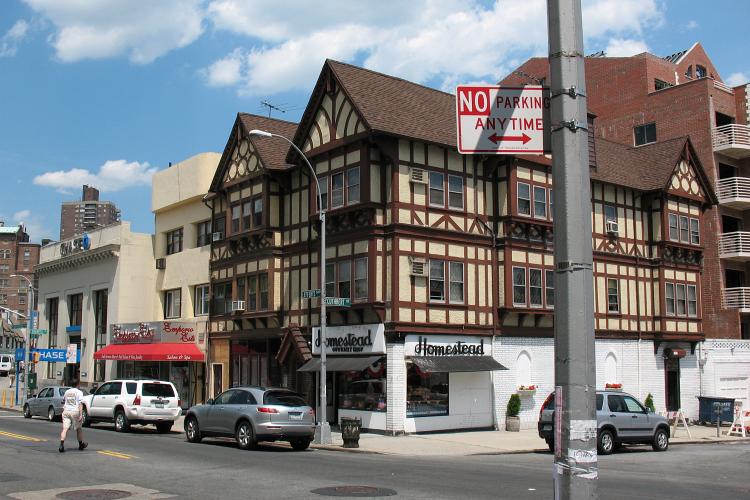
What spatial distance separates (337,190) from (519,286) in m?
7.60

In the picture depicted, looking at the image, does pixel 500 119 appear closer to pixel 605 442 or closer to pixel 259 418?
pixel 259 418

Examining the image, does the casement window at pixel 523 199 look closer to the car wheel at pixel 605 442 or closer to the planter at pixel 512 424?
the planter at pixel 512 424

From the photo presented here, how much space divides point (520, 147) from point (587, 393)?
5.34 ft

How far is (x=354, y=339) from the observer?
90.4 ft

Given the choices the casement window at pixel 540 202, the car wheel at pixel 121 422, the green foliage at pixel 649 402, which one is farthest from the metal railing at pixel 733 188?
the car wheel at pixel 121 422

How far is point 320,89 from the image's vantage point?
29516 millimetres

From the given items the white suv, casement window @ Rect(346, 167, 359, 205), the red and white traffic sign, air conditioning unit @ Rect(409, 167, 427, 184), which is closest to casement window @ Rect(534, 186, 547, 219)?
air conditioning unit @ Rect(409, 167, 427, 184)

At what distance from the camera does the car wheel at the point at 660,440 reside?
22719 mm

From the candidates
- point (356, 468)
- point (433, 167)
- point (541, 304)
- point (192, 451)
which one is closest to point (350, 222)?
point (433, 167)

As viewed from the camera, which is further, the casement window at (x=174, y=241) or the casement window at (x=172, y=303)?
the casement window at (x=174, y=241)

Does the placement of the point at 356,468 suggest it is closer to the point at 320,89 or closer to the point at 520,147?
the point at 520,147

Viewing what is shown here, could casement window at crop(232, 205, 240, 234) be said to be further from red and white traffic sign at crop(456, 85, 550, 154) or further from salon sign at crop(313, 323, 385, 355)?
red and white traffic sign at crop(456, 85, 550, 154)

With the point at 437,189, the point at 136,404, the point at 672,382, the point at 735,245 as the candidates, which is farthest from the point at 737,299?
the point at 136,404

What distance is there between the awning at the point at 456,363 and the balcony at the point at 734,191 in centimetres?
2067
